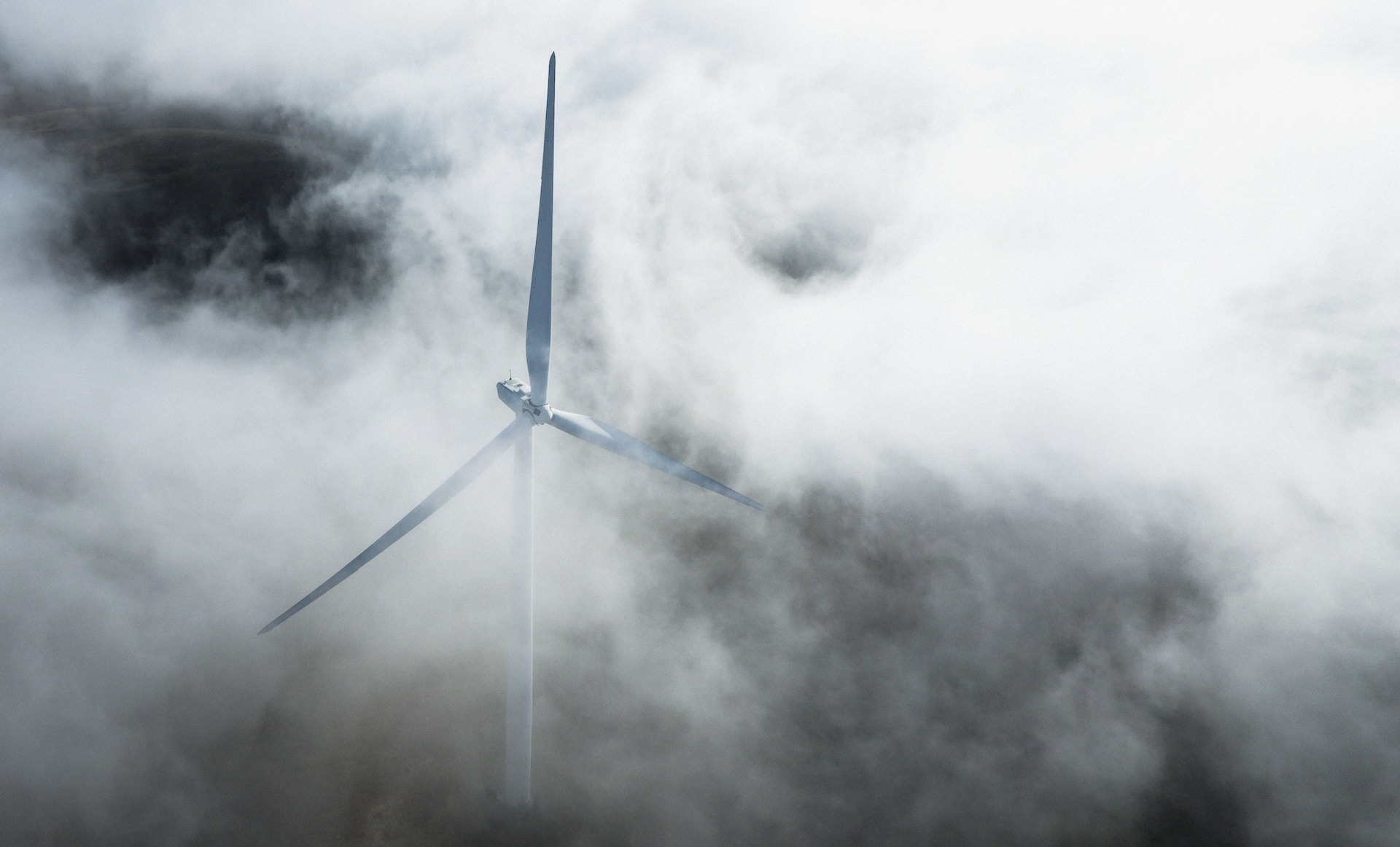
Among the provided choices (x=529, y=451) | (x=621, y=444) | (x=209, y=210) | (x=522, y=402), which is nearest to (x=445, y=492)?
(x=529, y=451)

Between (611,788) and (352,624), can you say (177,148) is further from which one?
→ (611,788)

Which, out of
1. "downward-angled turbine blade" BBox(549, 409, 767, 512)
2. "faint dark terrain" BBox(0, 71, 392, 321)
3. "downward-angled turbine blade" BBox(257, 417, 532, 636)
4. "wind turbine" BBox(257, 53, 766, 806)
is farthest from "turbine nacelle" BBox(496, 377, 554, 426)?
"faint dark terrain" BBox(0, 71, 392, 321)

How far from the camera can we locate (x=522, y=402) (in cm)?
2655

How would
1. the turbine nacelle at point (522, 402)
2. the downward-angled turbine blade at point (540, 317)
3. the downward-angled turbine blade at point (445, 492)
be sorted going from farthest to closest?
the downward-angled turbine blade at point (445, 492) → the turbine nacelle at point (522, 402) → the downward-angled turbine blade at point (540, 317)

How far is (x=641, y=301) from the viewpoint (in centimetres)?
10538

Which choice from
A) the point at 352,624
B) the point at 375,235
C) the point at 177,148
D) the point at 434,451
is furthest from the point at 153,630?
the point at 177,148

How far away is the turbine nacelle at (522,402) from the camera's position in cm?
2655

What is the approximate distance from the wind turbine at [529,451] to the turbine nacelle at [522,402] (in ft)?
0.08

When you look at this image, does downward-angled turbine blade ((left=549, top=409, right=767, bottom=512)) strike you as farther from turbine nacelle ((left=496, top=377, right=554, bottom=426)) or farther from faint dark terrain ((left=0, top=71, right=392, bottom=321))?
faint dark terrain ((left=0, top=71, right=392, bottom=321))

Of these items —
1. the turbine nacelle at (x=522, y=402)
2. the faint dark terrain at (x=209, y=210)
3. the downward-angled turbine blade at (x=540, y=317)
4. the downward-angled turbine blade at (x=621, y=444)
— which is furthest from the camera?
the faint dark terrain at (x=209, y=210)

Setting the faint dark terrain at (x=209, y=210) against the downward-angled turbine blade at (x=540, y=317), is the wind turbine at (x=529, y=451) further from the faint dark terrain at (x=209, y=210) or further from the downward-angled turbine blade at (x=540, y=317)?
the faint dark terrain at (x=209, y=210)

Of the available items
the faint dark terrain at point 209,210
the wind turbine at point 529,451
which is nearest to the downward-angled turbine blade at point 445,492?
the wind turbine at point 529,451

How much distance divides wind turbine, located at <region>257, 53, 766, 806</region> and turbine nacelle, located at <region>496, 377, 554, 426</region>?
1.0 inches

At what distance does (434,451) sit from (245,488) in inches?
713
